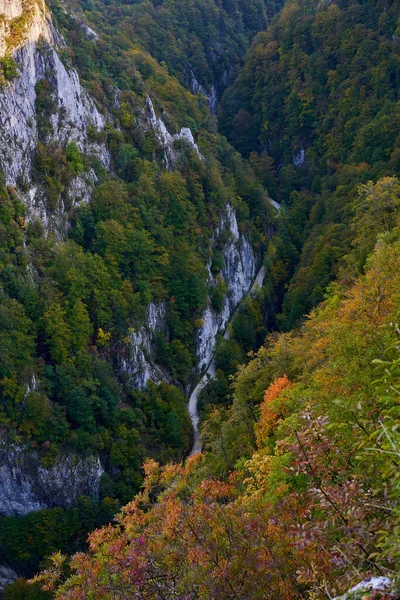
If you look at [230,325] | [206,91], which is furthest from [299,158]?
[230,325]

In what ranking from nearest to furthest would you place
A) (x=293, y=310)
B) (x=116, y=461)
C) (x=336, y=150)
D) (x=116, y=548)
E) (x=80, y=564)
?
(x=116, y=548), (x=80, y=564), (x=116, y=461), (x=293, y=310), (x=336, y=150)

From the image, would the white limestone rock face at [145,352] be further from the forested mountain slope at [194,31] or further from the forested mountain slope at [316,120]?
the forested mountain slope at [194,31]

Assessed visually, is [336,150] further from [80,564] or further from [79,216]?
[80,564]

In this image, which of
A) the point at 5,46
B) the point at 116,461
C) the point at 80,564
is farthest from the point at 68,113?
the point at 80,564

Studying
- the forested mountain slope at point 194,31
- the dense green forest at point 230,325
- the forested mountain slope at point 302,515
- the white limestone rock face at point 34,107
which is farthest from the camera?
the forested mountain slope at point 194,31

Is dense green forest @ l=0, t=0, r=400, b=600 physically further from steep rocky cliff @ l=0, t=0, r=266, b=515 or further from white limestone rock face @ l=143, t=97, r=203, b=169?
white limestone rock face @ l=143, t=97, r=203, b=169

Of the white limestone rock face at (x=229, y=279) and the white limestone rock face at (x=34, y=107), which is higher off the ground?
the white limestone rock face at (x=34, y=107)

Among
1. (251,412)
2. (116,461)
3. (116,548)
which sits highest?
(116,461)

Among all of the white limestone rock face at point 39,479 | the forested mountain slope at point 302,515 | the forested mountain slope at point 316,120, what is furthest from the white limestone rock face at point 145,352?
the forested mountain slope at point 302,515
